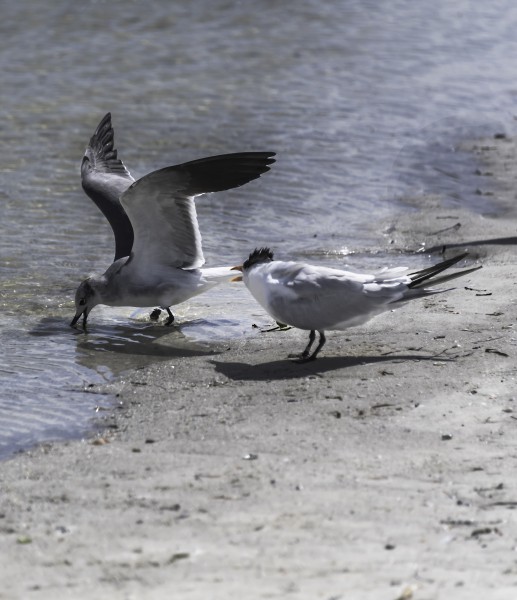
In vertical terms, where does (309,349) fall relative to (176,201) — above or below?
below

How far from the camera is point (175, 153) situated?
A: 1157cm

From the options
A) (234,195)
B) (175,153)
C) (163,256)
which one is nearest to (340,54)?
(175,153)

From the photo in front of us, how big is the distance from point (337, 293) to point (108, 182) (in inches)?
114

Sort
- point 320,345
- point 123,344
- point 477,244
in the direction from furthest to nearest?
point 477,244 → point 123,344 → point 320,345

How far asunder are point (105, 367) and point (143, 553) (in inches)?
102

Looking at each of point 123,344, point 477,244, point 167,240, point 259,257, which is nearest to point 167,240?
point 167,240

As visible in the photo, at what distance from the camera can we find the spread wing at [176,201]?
22.5 feet

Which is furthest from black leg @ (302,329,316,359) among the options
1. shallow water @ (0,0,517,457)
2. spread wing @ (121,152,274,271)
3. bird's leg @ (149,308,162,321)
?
bird's leg @ (149,308,162,321)

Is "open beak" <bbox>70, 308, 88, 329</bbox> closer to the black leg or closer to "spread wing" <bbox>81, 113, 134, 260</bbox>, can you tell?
"spread wing" <bbox>81, 113, 134, 260</bbox>

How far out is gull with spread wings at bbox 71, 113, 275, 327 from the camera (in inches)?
271

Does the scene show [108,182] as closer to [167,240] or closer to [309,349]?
[167,240]

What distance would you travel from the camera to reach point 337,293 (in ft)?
19.6

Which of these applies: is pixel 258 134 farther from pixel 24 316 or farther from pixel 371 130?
pixel 24 316

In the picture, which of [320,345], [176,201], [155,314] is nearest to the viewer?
[320,345]
